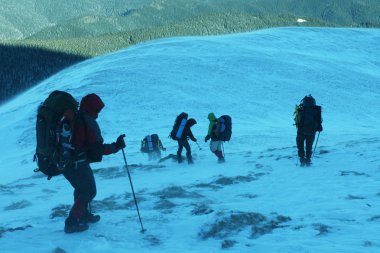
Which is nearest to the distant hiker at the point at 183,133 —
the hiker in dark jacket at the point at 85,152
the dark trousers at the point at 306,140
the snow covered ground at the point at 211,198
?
the snow covered ground at the point at 211,198

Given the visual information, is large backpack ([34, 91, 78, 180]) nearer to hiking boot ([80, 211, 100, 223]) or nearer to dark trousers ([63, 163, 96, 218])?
dark trousers ([63, 163, 96, 218])

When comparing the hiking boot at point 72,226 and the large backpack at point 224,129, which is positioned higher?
the large backpack at point 224,129

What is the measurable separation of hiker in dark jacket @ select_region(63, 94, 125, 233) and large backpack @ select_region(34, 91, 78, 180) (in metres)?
0.15

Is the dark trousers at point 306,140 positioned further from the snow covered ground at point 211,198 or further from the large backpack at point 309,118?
the snow covered ground at point 211,198

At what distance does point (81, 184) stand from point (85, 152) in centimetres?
49

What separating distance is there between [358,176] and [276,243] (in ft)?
14.1

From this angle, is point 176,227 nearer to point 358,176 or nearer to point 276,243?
point 276,243

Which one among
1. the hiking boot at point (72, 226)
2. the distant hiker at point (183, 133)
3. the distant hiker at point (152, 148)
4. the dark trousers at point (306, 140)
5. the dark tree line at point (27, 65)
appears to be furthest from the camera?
the dark tree line at point (27, 65)

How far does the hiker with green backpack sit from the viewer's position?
583cm

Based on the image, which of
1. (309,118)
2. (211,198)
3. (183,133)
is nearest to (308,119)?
(309,118)

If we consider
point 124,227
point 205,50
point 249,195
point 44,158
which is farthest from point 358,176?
point 205,50

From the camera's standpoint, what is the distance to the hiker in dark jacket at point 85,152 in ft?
19.7

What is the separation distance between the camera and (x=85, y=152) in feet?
19.9

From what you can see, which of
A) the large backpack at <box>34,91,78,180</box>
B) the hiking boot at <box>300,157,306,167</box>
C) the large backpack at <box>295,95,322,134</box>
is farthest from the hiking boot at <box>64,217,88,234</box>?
the hiking boot at <box>300,157,306,167</box>
